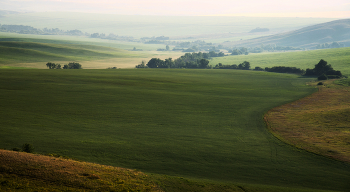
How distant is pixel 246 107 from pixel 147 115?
17.4m

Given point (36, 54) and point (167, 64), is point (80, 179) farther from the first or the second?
point (36, 54)

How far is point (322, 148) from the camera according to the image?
1148 inches

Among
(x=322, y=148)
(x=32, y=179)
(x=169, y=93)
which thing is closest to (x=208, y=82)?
(x=169, y=93)

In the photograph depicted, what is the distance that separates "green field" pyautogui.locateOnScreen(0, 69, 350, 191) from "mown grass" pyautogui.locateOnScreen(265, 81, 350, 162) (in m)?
1.92

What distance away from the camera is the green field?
2372cm

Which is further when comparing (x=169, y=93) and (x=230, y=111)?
(x=169, y=93)

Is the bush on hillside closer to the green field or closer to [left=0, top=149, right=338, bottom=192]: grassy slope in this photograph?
the green field

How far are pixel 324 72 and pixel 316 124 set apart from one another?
57545 mm

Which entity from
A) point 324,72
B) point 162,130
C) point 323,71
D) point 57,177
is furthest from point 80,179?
point 323,71

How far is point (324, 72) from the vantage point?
286 ft

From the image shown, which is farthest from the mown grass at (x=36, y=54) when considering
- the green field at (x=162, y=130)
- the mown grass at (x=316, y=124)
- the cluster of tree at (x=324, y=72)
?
the cluster of tree at (x=324, y=72)

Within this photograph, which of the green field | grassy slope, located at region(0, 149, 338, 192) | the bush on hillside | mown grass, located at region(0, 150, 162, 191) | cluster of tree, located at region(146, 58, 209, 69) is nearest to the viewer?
mown grass, located at region(0, 150, 162, 191)

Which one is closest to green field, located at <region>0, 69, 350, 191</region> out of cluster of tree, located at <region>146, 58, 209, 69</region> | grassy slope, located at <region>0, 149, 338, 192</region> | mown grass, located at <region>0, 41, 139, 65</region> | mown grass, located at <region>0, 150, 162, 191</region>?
grassy slope, located at <region>0, 149, 338, 192</region>

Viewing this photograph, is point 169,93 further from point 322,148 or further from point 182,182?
point 182,182
